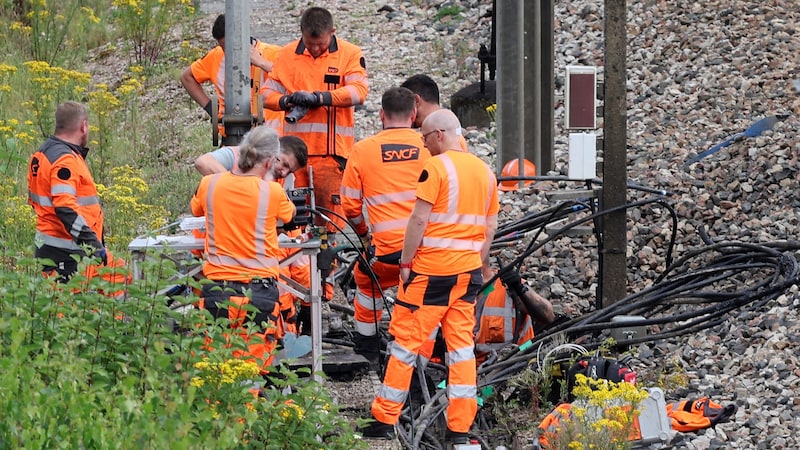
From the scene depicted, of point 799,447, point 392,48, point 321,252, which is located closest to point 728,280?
point 799,447

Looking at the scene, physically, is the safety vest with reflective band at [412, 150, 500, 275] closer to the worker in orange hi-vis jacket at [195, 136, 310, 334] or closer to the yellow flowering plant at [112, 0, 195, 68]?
the worker in orange hi-vis jacket at [195, 136, 310, 334]

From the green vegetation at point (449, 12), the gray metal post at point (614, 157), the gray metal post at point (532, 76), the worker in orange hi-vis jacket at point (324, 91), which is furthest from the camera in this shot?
the green vegetation at point (449, 12)

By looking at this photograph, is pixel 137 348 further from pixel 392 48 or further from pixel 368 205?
pixel 392 48

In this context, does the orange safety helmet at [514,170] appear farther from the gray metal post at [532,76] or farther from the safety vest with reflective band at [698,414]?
the safety vest with reflective band at [698,414]

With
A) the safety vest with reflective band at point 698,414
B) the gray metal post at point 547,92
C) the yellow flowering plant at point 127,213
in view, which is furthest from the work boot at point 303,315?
the gray metal post at point 547,92

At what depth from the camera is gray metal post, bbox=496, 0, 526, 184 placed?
11.8 meters

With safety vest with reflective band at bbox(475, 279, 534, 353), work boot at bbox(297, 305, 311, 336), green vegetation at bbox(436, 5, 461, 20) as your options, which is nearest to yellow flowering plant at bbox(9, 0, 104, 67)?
green vegetation at bbox(436, 5, 461, 20)

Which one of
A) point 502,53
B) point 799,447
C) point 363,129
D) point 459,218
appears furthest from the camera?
point 363,129

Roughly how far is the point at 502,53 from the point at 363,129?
3.06 meters

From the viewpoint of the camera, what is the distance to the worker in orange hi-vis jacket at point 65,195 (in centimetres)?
827

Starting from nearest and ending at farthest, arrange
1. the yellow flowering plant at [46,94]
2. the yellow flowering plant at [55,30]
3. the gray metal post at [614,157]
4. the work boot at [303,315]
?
the gray metal post at [614,157] → the work boot at [303,315] → the yellow flowering plant at [46,94] → the yellow flowering plant at [55,30]

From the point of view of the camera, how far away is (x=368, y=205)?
8250 mm

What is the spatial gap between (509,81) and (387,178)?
4.17 meters

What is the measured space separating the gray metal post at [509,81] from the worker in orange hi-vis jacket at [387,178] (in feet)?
12.0
